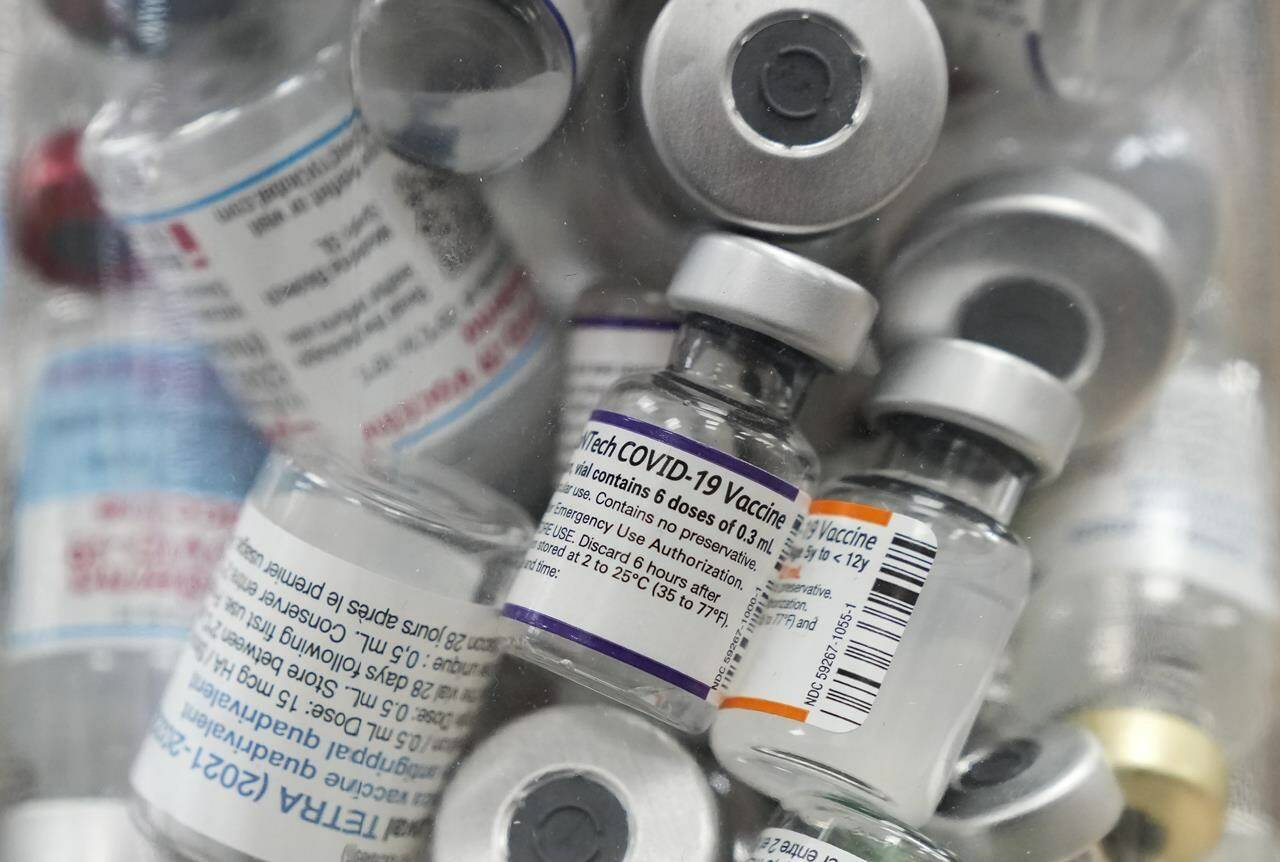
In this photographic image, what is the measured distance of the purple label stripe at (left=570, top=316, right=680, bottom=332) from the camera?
18.5 inches

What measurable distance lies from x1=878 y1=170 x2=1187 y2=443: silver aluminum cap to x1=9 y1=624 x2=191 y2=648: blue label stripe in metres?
0.33

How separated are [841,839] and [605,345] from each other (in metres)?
0.20

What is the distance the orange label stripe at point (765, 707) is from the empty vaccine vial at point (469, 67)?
0.69ft

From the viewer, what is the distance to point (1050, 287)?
1.55 feet

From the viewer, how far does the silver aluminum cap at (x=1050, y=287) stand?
473 millimetres

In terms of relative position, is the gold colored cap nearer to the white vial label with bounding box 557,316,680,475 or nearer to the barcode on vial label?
the barcode on vial label

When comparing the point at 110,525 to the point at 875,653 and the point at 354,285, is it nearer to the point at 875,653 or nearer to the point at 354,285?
the point at 354,285

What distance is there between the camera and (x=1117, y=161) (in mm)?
535

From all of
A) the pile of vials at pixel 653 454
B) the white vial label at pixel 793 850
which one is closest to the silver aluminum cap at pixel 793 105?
the pile of vials at pixel 653 454

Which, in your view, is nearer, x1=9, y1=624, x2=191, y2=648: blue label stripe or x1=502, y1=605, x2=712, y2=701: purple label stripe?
x1=502, y1=605, x2=712, y2=701: purple label stripe

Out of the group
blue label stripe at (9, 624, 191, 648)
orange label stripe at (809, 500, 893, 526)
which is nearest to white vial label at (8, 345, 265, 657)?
blue label stripe at (9, 624, 191, 648)

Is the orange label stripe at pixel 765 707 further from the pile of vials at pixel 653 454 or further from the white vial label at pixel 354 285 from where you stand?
the white vial label at pixel 354 285

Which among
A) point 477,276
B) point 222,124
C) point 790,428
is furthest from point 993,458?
point 222,124

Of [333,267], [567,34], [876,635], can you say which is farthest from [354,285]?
[876,635]
